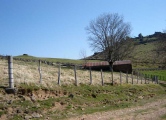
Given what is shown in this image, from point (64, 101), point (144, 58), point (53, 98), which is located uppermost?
point (144, 58)

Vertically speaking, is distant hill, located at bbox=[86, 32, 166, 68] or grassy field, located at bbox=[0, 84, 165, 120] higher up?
distant hill, located at bbox=[86, 32, 166, 68]

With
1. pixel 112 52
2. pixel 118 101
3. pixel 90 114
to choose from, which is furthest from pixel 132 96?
pixel 112 52

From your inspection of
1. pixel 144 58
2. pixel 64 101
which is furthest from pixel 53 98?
pixel 144 58

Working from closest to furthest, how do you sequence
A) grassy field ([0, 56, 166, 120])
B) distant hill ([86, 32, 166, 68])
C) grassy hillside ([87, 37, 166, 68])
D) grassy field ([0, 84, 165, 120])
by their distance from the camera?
grassy field ([0, 56, 166, 120]) < grassy field ([0, 84, 165, 120]) < distant hill ([86, 32, 166, 68]) < grassy hillside ([87, 37, 166, 68])

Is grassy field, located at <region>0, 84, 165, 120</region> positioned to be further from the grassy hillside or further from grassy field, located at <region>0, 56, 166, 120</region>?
the grassy hillside

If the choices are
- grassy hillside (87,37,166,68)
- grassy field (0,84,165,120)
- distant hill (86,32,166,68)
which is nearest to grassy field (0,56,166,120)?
grassy field (0,84,165,120)

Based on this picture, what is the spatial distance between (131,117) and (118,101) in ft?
21.3

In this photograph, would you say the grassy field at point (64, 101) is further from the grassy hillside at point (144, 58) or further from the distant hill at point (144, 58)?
the grassy hillside at point (144, 58)

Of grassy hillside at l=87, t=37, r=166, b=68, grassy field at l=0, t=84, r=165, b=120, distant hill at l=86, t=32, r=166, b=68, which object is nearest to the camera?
grassy field at l=0, t=84, r=165, b=120

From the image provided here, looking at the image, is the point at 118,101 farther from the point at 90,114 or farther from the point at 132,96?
the point at 90,114

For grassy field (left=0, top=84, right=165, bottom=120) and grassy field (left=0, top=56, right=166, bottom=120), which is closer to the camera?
grassy field (left=0, top=56, right=166, bottom=120)

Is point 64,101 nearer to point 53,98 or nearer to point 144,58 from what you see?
point 53,98

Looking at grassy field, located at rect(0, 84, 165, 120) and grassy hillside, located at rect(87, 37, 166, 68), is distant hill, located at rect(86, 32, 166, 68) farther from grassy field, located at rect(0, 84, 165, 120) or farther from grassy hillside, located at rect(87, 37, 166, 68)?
grassy field, located at rect(0, 84, 165, 120)

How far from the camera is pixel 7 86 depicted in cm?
1541
